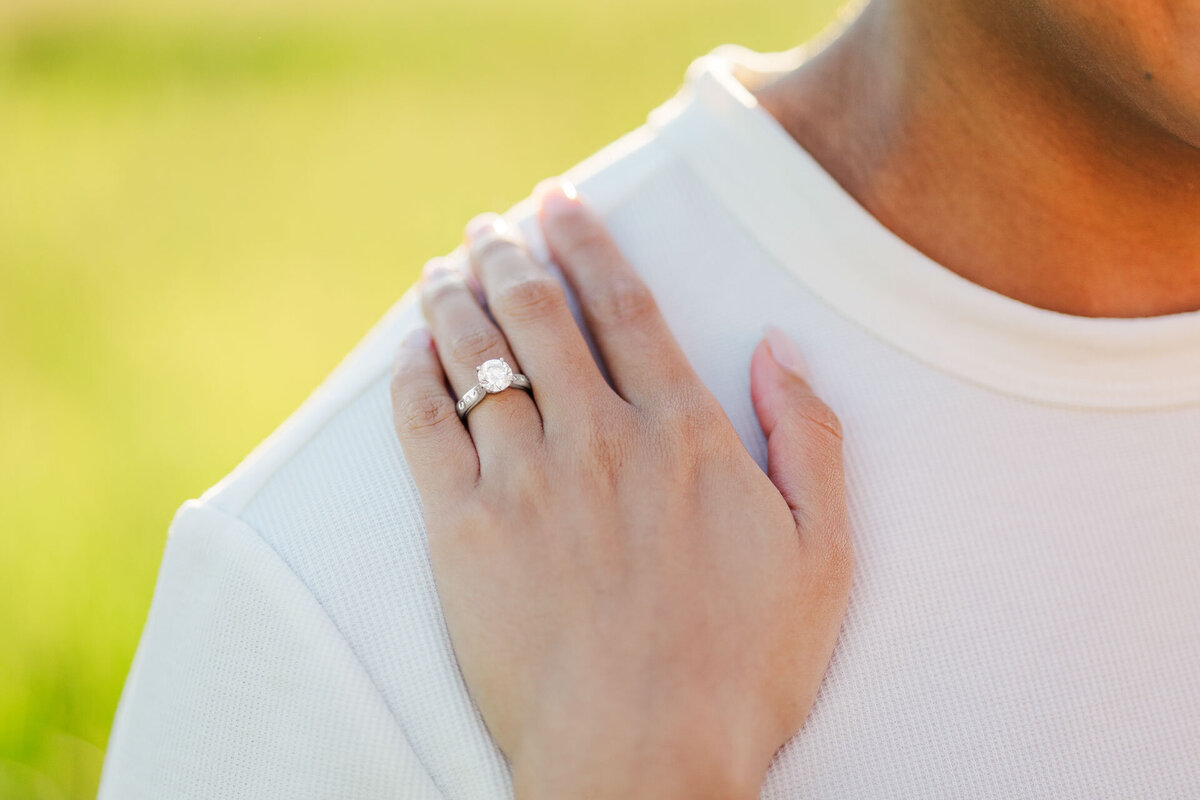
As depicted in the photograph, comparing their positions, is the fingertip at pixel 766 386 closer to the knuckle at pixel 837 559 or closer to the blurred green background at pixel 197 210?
the knuckle at pixel 837 559

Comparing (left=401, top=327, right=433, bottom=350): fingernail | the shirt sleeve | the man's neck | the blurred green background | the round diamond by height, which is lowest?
the shirt sleeve

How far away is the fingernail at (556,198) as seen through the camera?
3.14 feet

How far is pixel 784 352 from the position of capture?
0.90 metres

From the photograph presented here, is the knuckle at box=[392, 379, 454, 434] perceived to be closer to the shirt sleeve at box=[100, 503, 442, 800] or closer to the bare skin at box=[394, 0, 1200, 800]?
the bare skin at box=[394, 0, 1200, 800]

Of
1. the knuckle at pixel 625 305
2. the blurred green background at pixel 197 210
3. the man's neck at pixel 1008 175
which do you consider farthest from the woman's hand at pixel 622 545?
Answer: the blurred green background at pixel 197 210

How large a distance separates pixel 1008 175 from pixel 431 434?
59 cm

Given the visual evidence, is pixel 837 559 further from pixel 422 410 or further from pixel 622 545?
pixel 422 410

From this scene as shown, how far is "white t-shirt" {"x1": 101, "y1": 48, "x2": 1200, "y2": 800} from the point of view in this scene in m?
0.79

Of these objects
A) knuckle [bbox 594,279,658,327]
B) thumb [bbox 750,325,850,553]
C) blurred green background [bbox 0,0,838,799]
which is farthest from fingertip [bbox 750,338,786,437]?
blurred green background [bbox 0,0,838,799]

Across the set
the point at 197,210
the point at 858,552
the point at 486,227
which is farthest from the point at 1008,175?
the point at 197,210

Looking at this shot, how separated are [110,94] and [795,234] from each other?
593 centimetres

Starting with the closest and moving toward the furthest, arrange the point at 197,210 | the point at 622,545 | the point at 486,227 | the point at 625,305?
1. the point at 622,545
2. the point at 625,305
3. the point at 486,227
4. the point at 197,210

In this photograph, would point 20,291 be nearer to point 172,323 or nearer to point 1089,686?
point 172,323

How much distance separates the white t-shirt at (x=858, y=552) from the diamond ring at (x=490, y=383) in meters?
0.08
